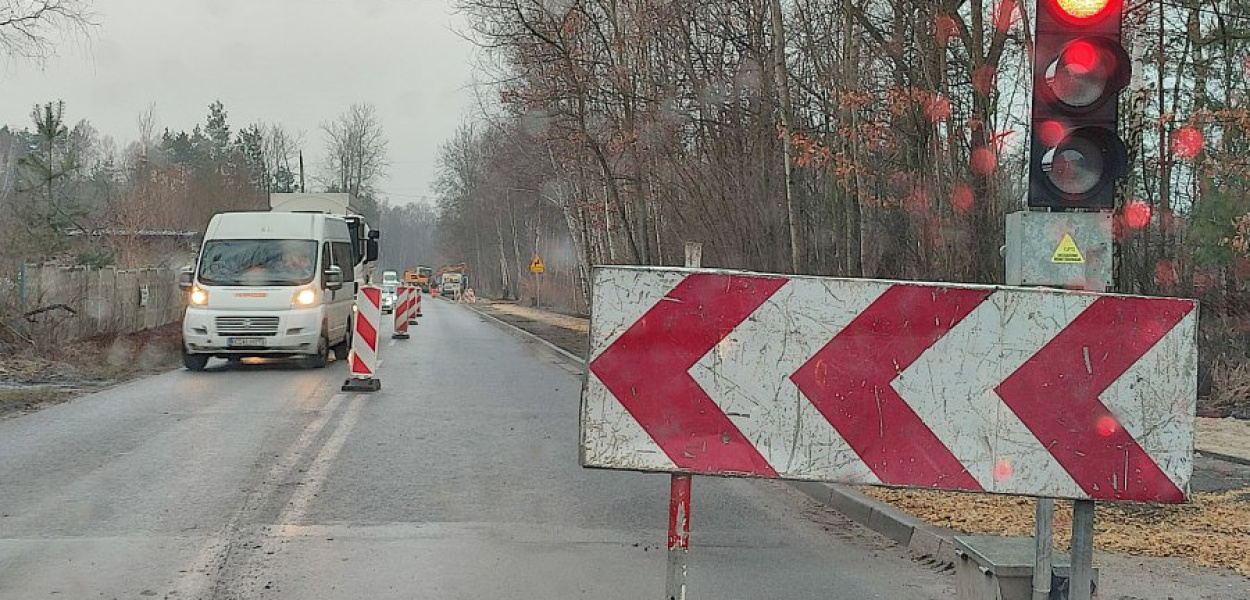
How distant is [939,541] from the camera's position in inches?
283

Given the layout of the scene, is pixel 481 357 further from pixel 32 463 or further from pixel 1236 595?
pixel 1236 595

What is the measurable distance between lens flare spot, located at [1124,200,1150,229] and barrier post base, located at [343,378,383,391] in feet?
36.1

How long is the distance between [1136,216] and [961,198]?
8.29 ft

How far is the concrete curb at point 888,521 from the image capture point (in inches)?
283

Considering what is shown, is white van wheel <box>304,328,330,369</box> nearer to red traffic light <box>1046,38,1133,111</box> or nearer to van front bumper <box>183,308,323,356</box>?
van front bumper <box>183,308,323,356</box>

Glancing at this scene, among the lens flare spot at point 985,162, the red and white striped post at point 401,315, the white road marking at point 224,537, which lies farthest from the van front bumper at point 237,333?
the red and white striped post at point 401,315

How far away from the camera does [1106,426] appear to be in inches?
197

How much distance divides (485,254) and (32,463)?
9785 cm

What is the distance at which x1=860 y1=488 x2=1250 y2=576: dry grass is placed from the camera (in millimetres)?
7246

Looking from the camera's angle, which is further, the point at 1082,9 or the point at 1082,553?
the point at 1082,9

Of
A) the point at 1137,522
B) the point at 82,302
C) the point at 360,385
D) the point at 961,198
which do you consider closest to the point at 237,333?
the point at 360,385

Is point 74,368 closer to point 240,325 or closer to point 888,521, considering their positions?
point 240,325

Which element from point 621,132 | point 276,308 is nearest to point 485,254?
point 621,132

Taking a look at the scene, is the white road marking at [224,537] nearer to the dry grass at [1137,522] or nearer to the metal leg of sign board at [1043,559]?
the metal leg of sign board at [1043,559]
